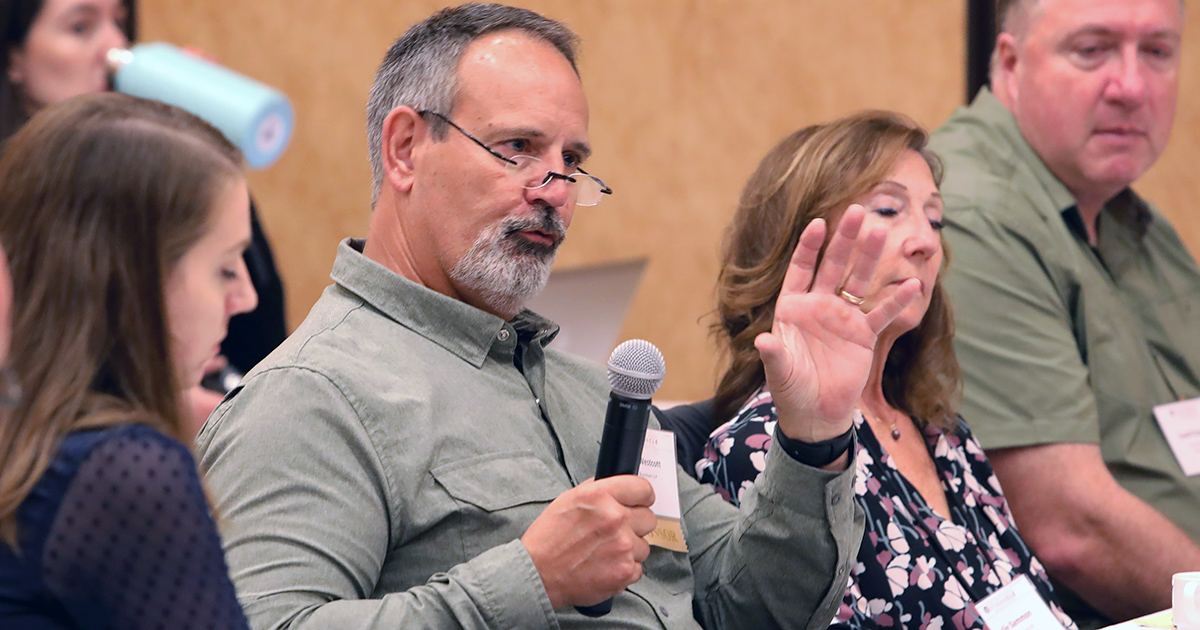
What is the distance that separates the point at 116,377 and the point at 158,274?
0.31 ft

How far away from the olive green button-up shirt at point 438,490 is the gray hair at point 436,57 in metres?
0.20

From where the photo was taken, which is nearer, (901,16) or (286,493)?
(286,493)

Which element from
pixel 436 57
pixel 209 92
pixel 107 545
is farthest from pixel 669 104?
pixel 107 545

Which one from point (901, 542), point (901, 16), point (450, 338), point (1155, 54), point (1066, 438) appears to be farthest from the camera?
point (901, 16)

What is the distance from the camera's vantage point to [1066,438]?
2109 mm

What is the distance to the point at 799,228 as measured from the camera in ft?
6.05

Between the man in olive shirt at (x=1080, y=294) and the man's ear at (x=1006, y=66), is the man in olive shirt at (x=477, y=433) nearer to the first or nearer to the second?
the man in olive shirt at (x=1080, y=294)

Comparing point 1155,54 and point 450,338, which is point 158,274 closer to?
point 450,338

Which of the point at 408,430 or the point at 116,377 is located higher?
the point at 116,377

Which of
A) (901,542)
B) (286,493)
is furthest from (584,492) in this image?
(901,542)

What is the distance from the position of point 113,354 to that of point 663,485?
0.76 meters

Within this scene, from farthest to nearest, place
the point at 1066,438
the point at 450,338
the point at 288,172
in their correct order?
the point at 288,172 → the point at 1066,438 → the point at 450,338

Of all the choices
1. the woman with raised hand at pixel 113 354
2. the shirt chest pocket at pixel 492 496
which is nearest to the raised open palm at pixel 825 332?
the shirt chest pocket at pixel 492 496

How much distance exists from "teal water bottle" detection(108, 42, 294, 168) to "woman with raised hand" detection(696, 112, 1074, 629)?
917 millimetres
